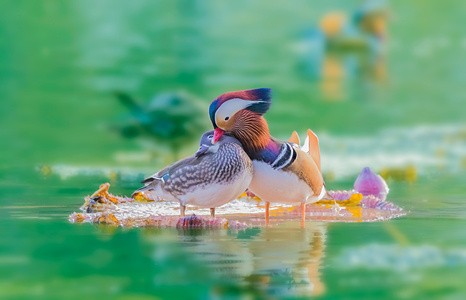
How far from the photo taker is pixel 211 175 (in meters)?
4.32

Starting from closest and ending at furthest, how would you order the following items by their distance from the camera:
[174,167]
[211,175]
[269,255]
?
1. [269,255]
2. [211,175]
3. [174,167]

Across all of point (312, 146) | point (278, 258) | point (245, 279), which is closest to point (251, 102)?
point (312, 146)

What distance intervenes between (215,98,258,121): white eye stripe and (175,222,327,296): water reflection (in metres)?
0.81

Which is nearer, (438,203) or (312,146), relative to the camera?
(312,146)

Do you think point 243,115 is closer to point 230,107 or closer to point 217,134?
point 230,107

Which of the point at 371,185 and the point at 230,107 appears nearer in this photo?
the point at 230,107

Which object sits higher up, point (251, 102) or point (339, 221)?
point (251, 102)

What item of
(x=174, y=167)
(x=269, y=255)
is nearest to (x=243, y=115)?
(x=174, y=167)

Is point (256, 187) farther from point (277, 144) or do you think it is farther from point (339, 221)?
point (339, 221)

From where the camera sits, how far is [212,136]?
184 inches

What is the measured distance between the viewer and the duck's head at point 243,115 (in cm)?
433

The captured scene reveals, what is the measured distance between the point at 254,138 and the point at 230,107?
28 centimetres

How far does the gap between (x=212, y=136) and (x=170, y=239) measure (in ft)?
3.04

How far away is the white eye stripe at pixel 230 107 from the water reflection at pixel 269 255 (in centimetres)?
81
